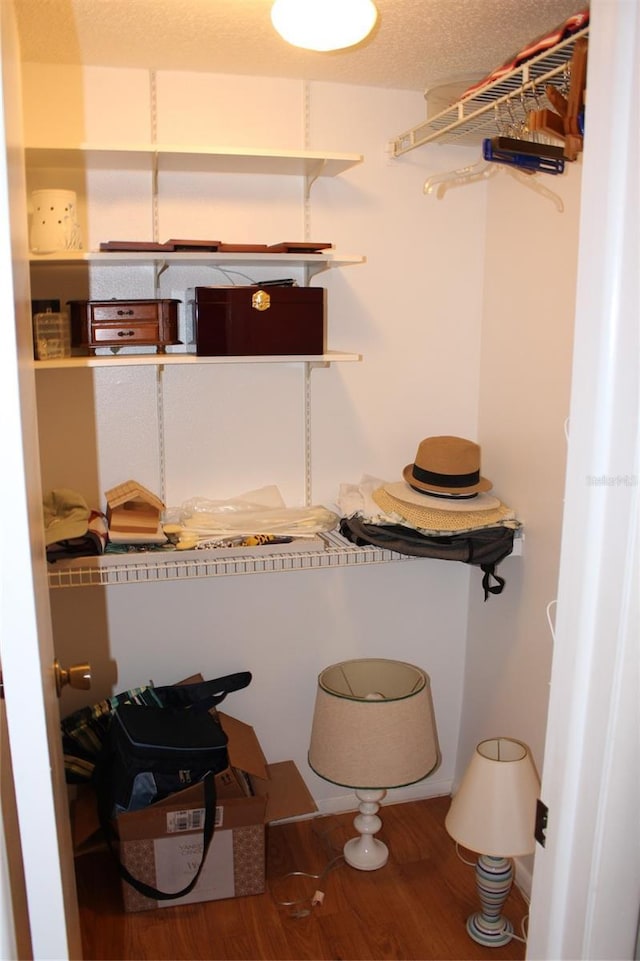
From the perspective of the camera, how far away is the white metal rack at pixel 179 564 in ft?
6.34

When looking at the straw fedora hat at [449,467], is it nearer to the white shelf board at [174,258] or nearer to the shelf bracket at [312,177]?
the white shelf board at [174,258]

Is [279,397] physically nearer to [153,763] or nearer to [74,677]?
[153,763]

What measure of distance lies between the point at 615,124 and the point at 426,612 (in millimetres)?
1925

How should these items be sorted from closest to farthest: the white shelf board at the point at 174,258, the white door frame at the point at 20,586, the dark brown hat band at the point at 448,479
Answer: the white door frame at the point at 20,586
the white shelf board at the point at 174,258
the dark brown hat band at the point at 448,479

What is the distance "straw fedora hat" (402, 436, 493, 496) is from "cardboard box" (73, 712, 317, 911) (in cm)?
93

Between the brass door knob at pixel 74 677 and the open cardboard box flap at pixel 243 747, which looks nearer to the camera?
the brass door knob at pixel 74 677

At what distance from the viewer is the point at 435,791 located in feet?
8.78

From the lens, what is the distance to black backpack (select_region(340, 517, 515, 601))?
2.14 meters

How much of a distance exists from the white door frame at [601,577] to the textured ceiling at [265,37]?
0.96m

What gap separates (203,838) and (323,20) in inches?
76.5

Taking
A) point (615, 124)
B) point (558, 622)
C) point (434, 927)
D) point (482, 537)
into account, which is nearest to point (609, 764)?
point (558, 622)

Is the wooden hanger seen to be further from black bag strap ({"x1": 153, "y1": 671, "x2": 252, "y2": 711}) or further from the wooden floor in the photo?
the wooden floor

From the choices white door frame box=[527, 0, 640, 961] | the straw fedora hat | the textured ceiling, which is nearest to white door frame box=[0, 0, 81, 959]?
white door frame box=[527, 0, 640, 961]

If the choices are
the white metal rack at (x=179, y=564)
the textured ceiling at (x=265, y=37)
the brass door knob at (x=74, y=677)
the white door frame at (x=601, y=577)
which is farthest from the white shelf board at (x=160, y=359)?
the white door frame at (x=601, y=577)
